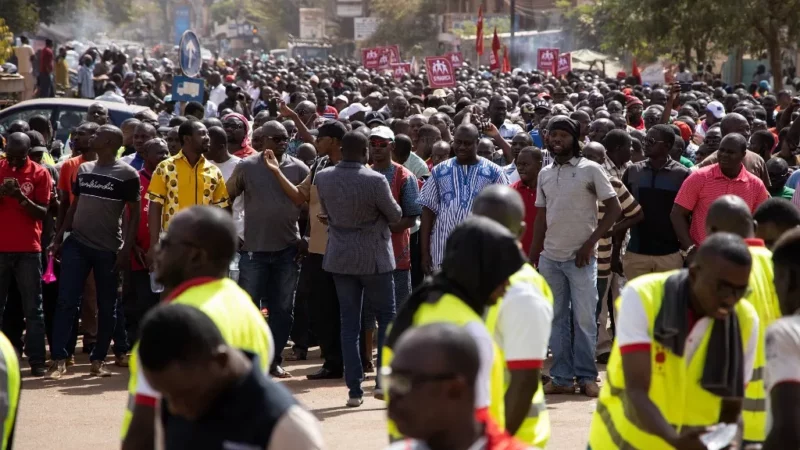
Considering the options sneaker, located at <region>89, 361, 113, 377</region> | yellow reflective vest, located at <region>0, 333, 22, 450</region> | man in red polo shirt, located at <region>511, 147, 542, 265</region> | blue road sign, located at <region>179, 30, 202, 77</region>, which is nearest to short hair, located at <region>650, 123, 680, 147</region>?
man in red polo shirt, located at <region>511, 147, 542, 265</region>

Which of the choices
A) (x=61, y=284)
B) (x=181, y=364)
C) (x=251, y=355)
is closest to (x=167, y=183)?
(x=61, y=284)

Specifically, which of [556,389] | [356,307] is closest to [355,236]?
[356,307]

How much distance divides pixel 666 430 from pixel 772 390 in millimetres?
356

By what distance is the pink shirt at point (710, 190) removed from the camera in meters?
8.78

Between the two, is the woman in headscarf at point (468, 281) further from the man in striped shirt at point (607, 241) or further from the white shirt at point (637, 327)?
the man in striped shirt at point (607, 241)

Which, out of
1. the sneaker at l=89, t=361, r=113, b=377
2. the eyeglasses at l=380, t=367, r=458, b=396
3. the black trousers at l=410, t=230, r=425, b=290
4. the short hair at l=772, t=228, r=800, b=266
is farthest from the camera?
the black trousers at l=410, t=230, r=425, b=290

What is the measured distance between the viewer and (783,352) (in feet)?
13.1

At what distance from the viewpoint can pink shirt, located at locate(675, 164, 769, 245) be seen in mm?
8781

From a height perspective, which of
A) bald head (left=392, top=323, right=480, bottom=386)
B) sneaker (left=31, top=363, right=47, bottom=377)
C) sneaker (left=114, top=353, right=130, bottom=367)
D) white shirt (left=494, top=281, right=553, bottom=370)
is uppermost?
bald head (left=392, top=323, right=480, bottom=386)

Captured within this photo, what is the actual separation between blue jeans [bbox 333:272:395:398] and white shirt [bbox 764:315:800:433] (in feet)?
15.2

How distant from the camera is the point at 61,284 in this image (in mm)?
9352

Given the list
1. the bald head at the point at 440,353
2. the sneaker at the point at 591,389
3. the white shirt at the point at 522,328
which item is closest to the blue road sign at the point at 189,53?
the sneaker at the point at 591,389

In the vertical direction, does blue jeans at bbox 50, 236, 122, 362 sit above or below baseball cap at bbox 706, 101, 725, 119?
below

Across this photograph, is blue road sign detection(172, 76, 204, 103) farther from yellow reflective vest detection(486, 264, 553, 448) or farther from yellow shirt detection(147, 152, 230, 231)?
yellow reflective vest detection(486, 264, 553, 448)
